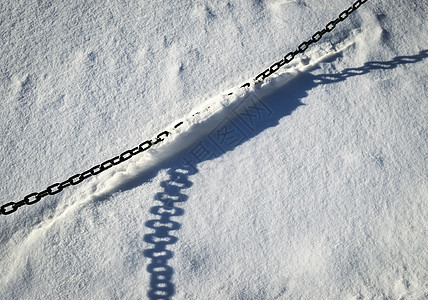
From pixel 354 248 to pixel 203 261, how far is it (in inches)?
31.3

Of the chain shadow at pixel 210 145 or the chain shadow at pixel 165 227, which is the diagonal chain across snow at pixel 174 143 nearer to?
the chain shadow at pixel 210 145

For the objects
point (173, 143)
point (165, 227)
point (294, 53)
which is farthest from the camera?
Result: point (294, 53)

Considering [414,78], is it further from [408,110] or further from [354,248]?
[354,248]

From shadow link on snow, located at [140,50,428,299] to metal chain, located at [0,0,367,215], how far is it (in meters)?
0.14

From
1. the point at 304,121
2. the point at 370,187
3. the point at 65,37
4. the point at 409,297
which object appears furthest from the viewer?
the point at 65,37

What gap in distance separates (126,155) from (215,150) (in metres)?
0.51

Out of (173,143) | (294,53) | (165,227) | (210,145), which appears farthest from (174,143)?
(294,53)

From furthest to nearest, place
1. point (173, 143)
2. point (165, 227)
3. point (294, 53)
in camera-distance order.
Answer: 1. point (294, 53)
2. point (173, 143)
3. point (165, 227)

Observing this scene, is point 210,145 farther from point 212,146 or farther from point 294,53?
point 294,53

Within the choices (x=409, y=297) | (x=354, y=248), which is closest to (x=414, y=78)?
(x=354, y=248)

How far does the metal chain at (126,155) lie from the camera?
1765mm

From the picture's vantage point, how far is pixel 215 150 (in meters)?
2.07

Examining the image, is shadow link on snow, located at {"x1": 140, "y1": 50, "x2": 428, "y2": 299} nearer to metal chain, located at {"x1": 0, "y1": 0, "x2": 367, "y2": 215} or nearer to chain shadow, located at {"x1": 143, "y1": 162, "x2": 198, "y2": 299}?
chain shadow, located at {"x1": 143, "y1": 162, "x2": 198, "y2": 299}

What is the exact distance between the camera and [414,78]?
2.26 metres
